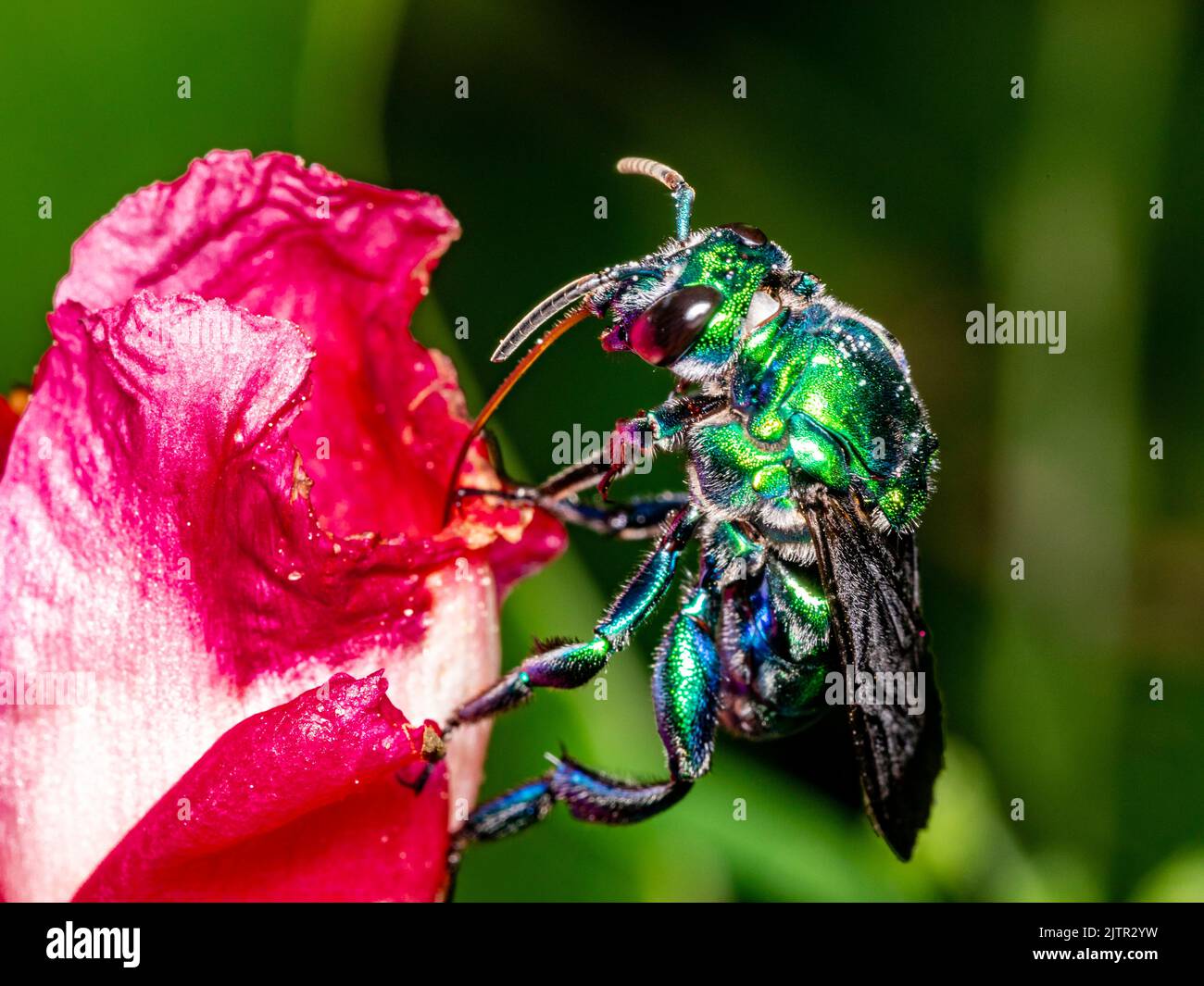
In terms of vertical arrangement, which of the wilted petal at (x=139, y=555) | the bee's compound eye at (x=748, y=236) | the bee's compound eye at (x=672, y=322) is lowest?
the wilted petal at (x=139, y=555)

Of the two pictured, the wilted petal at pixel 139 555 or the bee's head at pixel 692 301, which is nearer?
the wilted petal at pixel 139 555

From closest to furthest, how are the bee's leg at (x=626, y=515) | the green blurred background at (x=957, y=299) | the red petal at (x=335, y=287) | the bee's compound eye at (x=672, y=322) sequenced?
the red petal at (x=335, y=287)
the bee's compound eye at (x=672, y=322)
the bee's leg at (x=626, y=515)
the green blurred background at (x=957, y=299)

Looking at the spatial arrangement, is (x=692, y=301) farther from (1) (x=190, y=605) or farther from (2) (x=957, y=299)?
(2) (x=957, y=299)

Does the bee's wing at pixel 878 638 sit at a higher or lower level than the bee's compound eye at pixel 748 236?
lower

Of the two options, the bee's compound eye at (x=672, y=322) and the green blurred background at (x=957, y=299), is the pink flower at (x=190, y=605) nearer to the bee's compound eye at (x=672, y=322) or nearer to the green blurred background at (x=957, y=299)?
the bee's compound eye at (x=672, y=322)

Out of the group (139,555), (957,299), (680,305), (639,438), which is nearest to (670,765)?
(639,438)

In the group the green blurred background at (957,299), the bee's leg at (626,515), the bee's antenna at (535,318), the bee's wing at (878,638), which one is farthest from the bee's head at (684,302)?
the green blurred background at (957,299)
